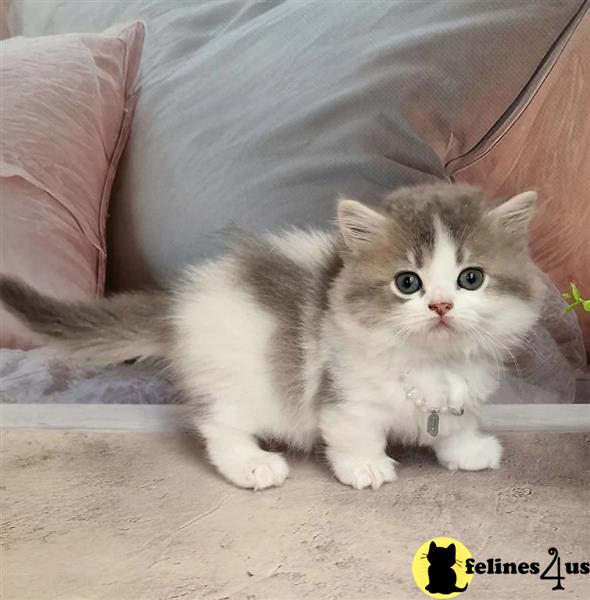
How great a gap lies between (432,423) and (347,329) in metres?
0.16

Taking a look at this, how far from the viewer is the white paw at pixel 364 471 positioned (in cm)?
83

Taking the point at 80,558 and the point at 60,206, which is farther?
the point at 60,206

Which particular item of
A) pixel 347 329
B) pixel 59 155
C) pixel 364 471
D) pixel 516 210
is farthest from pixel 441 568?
pixel 59 155

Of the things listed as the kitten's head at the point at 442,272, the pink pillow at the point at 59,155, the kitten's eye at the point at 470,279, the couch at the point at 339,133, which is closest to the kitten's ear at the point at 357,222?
the kitten's head at the point at 442,272

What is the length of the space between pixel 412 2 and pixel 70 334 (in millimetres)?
691

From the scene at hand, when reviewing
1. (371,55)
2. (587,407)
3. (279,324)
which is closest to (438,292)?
(279,324)

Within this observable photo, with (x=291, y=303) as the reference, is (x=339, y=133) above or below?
above

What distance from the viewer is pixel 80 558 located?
706mm

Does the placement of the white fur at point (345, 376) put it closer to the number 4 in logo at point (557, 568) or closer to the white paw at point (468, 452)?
the white paw at point (468, 452)

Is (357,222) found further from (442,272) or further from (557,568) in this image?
(557,568)

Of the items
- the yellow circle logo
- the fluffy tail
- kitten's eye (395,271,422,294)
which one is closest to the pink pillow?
the fluffy tail

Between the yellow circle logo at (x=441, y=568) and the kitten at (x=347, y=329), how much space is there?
0.14 m

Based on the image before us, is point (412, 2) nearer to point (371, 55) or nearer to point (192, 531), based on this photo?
point (371, 55)

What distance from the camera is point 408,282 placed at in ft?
2.60
